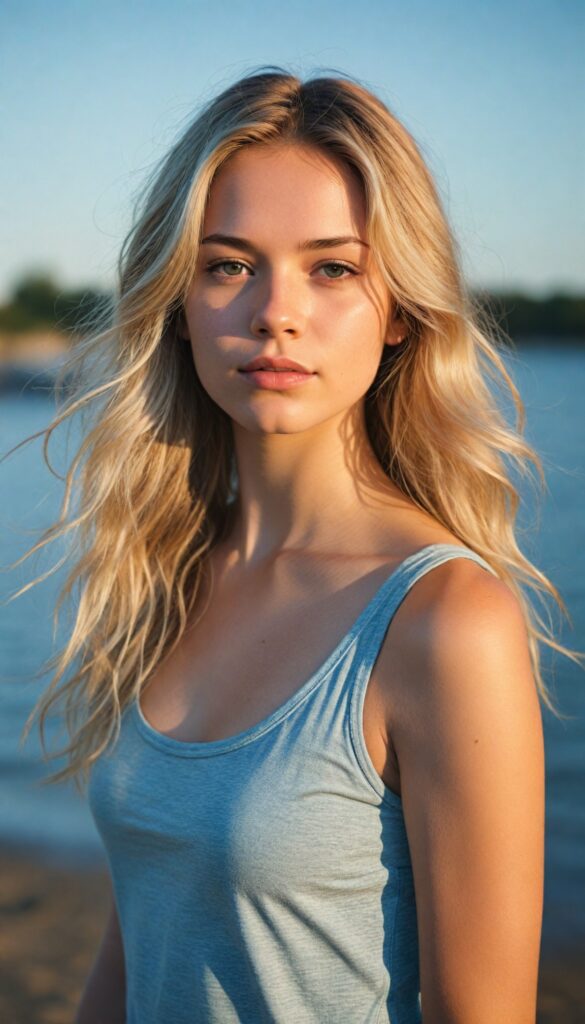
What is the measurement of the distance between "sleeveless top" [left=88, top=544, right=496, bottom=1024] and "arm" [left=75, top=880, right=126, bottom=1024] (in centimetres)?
36

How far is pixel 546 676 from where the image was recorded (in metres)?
6.66

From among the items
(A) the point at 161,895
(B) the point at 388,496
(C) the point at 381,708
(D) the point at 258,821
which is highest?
(B) the point at 388,496

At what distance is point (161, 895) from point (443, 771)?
1.75 feet

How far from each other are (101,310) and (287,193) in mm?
734

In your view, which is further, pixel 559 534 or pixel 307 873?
pixel 559 534

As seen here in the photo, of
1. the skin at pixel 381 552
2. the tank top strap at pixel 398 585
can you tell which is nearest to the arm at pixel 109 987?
the skin at pixel 381 552

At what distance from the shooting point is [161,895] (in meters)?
1.70

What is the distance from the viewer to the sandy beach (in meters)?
3.70

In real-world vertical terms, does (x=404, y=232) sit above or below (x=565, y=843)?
above

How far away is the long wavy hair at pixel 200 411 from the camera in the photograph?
1882 millimetres

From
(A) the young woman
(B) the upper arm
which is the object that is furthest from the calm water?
(B) the upper arm

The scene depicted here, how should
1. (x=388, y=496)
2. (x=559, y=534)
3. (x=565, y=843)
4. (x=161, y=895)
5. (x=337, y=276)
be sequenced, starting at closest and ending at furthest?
(x=161, y=895), (x=337, y=276), (x=388, y=496), (x=565, y=843), (x=559, y=534)

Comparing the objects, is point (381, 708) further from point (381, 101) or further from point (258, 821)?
point (381, 101)

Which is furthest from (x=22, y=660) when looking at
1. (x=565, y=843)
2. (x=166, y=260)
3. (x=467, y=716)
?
(x=467, y=716)
